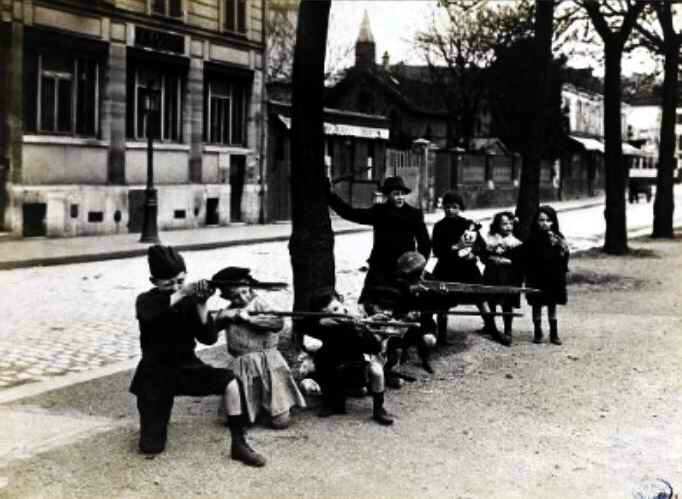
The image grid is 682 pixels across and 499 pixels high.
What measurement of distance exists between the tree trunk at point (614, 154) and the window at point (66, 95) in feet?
37.4

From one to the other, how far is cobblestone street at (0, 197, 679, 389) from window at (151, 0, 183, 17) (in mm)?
6671

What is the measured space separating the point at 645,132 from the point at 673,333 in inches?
3391

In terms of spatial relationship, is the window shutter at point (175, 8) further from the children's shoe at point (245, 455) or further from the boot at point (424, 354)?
the children's shoe at point (245, 455)

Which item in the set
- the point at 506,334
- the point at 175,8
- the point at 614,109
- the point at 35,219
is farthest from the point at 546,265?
the point at 175,8

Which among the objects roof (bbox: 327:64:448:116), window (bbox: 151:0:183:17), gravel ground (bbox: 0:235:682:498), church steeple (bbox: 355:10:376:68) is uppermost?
church steeple (bbox: 355:10:376:68)

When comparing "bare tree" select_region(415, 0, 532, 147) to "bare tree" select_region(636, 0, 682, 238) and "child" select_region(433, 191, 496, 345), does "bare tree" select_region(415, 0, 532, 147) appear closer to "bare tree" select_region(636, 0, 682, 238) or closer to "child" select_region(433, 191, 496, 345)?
"bare tree" select_region(636, 0, 682, 238)

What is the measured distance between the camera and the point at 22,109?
19938 mm

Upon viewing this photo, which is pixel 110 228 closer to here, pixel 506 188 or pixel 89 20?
pixel 89 20

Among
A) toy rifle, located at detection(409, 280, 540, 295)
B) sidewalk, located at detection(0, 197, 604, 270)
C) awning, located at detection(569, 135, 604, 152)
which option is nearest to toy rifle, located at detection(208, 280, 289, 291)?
toy rifle, located at detection(409, 280, 540, 295)

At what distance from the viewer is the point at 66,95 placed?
2152cm

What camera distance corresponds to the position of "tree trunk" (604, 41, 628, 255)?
19594 mm

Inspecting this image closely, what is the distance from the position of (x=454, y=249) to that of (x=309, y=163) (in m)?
2.01

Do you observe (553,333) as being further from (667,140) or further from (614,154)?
(667,140)

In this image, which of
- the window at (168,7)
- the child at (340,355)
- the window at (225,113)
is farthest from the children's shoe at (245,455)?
the window at (225,113)
